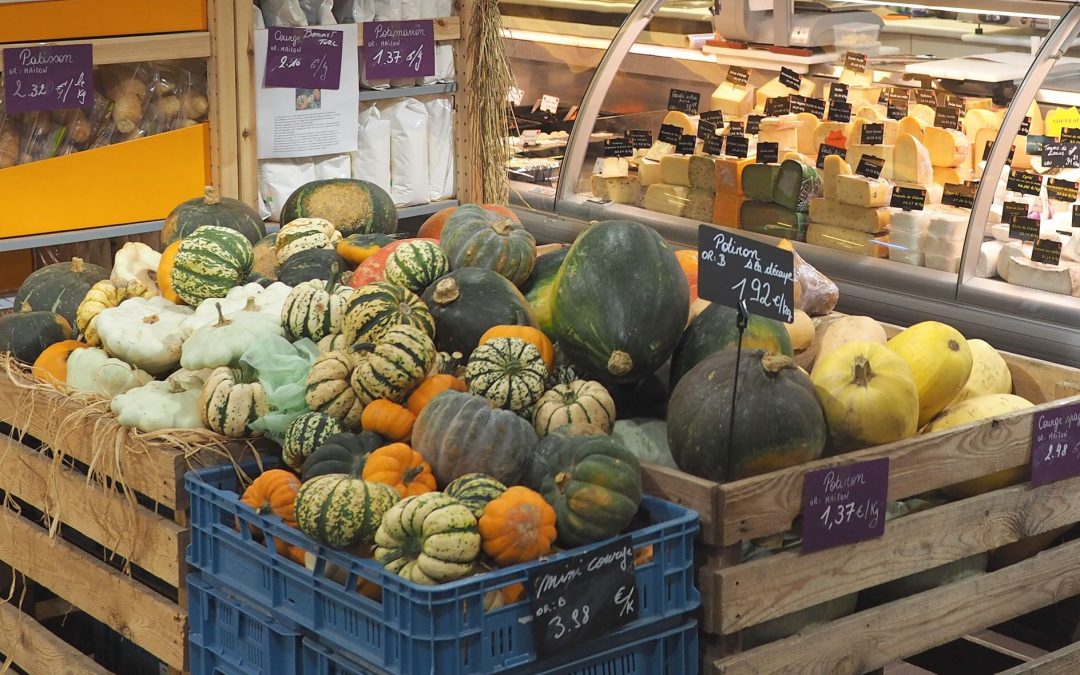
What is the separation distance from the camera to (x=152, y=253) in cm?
340

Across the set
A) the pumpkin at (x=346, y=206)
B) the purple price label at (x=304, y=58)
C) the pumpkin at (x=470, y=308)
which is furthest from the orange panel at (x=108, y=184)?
the pumpkin at (x=470, y=308)

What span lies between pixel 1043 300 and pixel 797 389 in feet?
7.66

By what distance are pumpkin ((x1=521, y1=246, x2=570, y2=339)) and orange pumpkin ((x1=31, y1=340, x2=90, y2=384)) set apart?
1.03m

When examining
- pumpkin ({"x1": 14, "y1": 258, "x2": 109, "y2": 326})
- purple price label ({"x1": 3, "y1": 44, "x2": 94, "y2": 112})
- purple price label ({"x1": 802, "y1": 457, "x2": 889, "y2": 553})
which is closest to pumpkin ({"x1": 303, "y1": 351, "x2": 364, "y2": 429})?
purple price label ({"x1": 802, "y1": 457, "x2": 889, "y2": 553})

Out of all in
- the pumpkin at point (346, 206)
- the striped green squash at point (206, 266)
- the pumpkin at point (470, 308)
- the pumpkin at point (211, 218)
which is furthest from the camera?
the pumpkin at point (346, 206)

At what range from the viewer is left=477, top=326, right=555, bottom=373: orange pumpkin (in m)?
2.61

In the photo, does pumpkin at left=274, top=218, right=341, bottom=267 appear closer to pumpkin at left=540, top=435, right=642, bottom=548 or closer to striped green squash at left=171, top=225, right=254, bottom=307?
striped green squash at left=171, top=225, right=254, bottom=307

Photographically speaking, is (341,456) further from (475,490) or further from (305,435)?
(475,490)

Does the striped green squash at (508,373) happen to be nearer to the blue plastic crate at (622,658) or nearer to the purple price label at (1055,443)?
the blue plastic crate at (622,658)

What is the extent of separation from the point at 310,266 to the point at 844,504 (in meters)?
1.39

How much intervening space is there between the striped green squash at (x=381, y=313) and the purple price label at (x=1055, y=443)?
129cm

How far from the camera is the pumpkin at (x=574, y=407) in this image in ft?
7.99

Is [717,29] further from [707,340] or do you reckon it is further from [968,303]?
[707,340]

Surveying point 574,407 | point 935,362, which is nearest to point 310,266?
point 574,407
